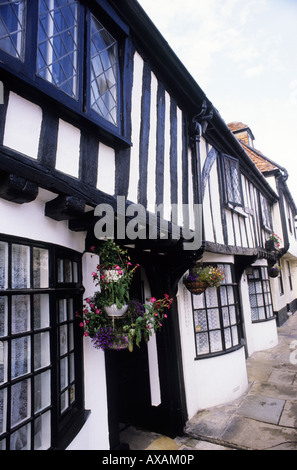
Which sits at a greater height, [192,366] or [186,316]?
[186,316]

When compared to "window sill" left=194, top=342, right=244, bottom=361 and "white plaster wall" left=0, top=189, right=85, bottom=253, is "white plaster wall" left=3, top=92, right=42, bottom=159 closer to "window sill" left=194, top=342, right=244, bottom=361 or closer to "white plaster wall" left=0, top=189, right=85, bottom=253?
"white plaster wall" left=0, top=189, right=85, bottom=253

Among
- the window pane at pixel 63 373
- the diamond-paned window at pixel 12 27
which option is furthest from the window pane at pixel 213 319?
the diamond-paned window at pixel 12 27

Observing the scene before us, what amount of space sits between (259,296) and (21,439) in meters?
8.58

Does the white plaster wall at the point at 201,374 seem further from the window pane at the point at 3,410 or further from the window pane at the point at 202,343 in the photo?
the window pane at the point at 3,410

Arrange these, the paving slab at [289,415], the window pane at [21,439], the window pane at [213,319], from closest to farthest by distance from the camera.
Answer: the window pane at [21,439] < the paving slab at [289,415] < the window pane at [213,319]

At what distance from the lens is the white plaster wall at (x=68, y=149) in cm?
253

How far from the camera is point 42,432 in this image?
7.68ft

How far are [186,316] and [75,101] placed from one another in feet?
13.8

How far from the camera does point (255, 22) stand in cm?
365

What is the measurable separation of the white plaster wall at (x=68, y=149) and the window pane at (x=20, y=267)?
794 millimetres

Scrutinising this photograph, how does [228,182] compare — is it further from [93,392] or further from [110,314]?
[93,392]

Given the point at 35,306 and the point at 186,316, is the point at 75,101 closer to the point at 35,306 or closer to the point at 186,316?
the point at 35,306

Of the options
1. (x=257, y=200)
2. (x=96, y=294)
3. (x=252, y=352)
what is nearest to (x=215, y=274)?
(x=96, y=294)

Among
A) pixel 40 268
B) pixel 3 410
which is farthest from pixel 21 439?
pixel 40 268
